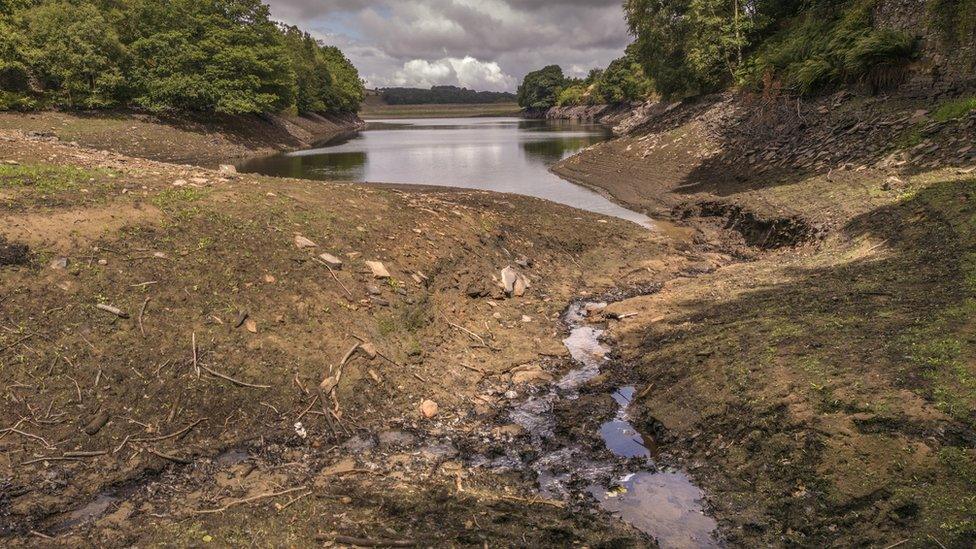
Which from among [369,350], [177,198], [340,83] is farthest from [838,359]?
[340,83]

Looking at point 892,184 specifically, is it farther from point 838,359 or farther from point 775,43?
point 775,43

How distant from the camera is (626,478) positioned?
7.24 m

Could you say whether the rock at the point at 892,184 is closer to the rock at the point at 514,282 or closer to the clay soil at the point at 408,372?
the clay soil at the point at 408,372

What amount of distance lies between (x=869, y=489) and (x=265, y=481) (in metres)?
7.00

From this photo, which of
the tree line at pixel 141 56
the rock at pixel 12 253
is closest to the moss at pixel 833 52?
the rock at pixel 12 253

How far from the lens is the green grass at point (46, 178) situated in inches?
438

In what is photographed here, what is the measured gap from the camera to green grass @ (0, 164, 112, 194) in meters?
11.1

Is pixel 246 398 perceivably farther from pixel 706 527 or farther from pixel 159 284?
pixel 706 527

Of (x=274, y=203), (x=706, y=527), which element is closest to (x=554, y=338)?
(x=706, y=527)

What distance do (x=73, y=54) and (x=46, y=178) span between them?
4225 cm

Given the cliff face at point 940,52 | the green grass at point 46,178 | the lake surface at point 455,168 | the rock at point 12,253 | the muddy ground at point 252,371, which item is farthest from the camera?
the lake surface at point 455,168

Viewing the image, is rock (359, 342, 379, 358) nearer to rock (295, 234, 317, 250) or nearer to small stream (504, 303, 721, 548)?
small stream (504, 303, 721, 548)

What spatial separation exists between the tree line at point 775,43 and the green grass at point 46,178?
30443mm

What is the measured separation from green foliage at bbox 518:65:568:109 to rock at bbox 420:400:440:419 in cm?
16978
